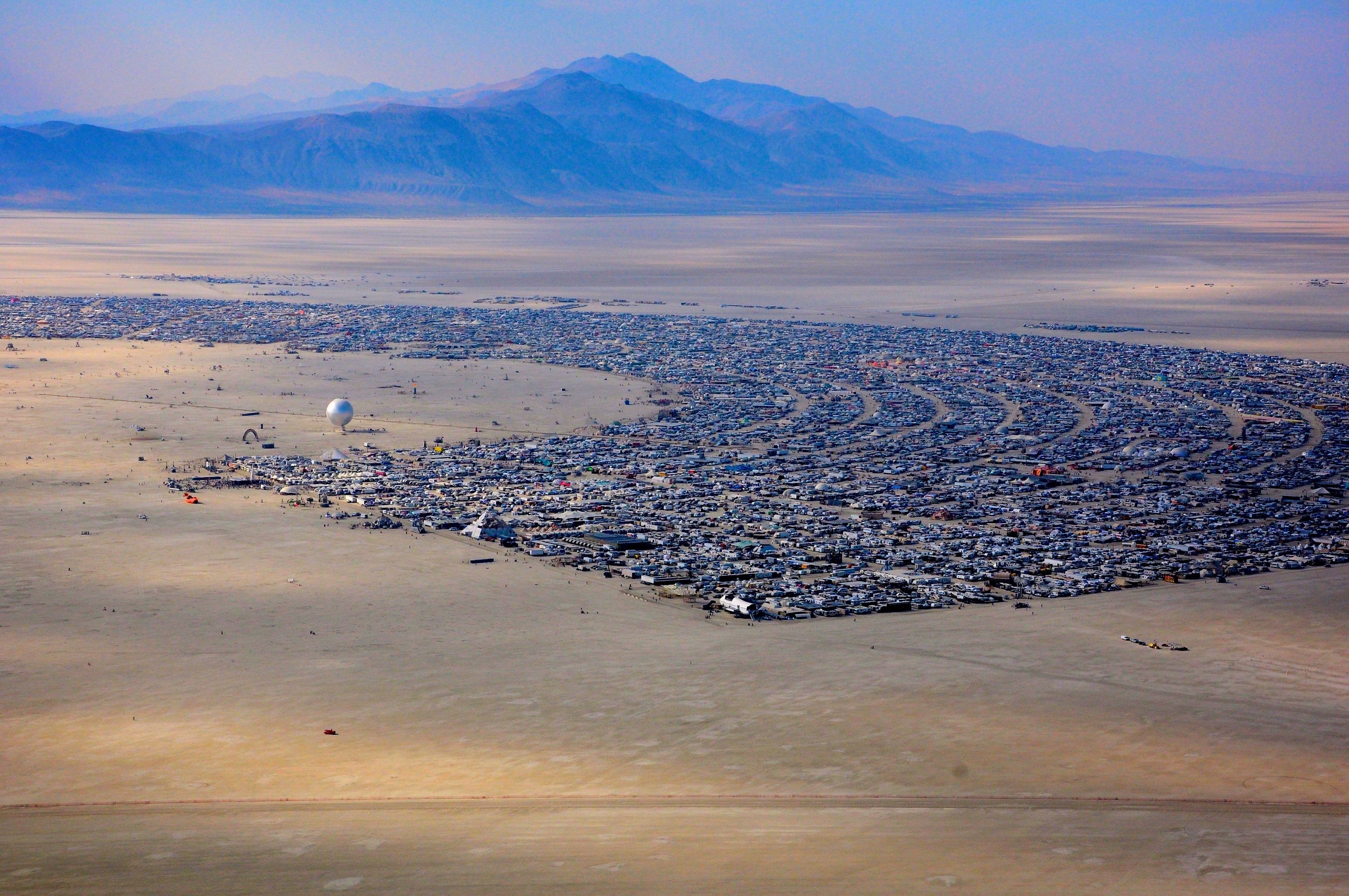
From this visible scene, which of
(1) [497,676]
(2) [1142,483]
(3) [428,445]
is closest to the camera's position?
(1) [497,676]

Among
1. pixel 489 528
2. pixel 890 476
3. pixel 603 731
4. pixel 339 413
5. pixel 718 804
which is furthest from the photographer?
pixel 339 413

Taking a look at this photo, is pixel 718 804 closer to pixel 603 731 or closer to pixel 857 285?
pixel 603 731

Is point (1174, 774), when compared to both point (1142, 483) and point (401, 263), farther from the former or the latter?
point (401, 263)

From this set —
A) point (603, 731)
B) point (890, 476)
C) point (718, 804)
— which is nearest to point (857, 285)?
point (890, 476)

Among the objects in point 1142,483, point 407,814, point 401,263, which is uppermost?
point 401,263

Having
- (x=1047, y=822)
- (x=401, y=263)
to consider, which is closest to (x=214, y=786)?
(x=1047, y=822)

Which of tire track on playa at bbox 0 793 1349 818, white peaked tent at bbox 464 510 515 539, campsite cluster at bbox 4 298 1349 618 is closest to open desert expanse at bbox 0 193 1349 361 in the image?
campsite cluster at bbox 4 298 1349 618
